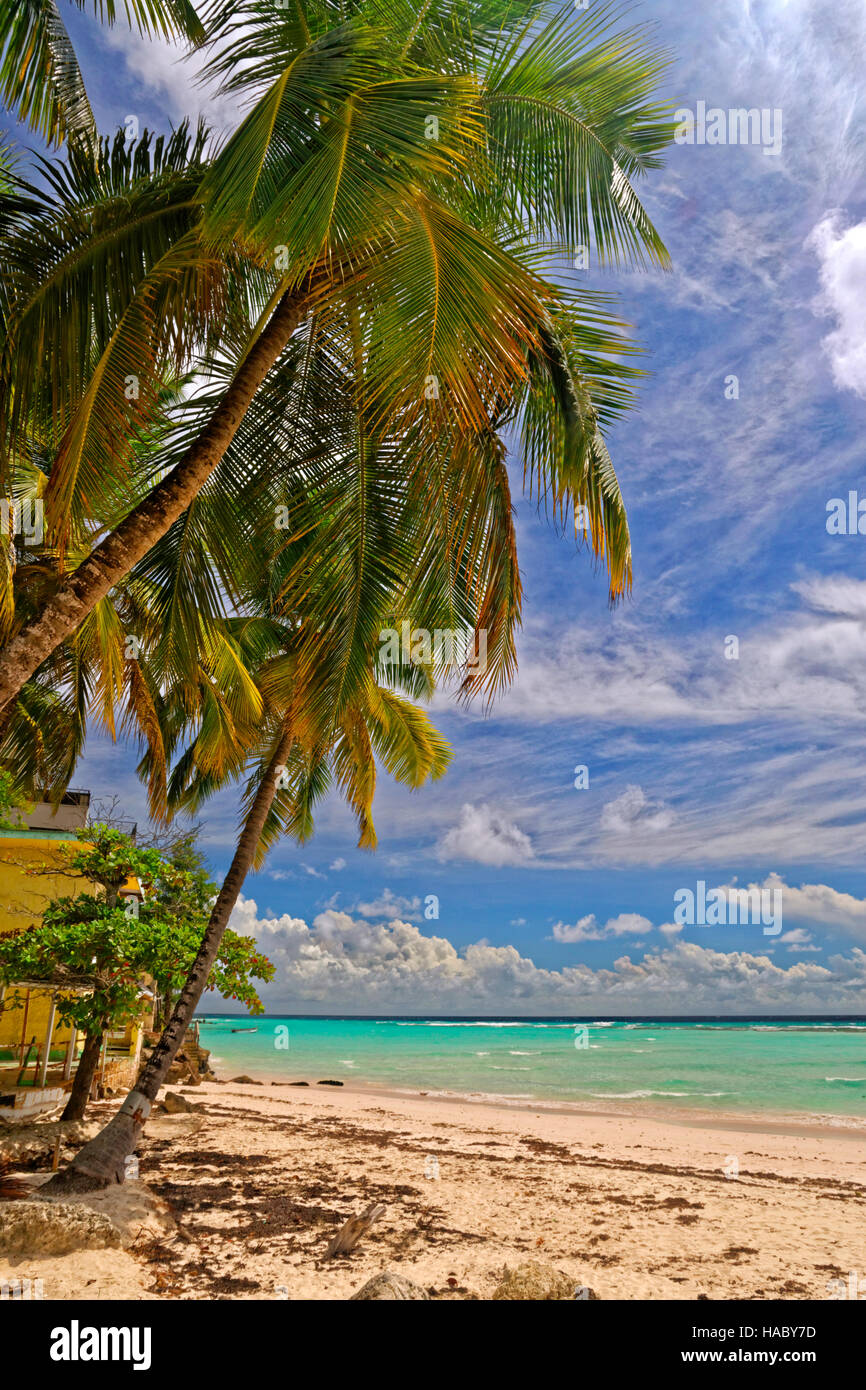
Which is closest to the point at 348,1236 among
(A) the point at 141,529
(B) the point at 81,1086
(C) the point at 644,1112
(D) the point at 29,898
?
(B) the point at 81,1086

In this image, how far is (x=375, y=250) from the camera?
4859 mm

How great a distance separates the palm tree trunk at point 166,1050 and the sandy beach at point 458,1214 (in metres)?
0.30

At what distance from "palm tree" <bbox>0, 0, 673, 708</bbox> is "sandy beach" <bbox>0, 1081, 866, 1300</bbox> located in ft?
14.2

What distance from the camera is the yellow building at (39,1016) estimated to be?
11469 millimetres

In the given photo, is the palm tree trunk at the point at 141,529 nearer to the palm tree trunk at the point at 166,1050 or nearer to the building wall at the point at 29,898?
the palm tree trunk at the point at 166,1050

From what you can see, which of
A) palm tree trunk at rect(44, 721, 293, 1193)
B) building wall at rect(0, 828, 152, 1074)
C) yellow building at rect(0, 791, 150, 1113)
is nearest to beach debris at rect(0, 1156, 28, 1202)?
palm tree trunk at rect(44, 721, 293, 1193)

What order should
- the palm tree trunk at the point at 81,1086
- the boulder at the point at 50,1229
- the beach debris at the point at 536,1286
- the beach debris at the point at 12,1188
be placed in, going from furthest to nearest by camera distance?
the palm tree trunk at the point at 81,1086, the beach debris at the point at 12,1188, the boulder at the point at 50,1229, the beach debris at the point at 536,1286

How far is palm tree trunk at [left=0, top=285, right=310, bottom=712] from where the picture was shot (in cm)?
423

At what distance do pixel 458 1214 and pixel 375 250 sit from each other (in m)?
8.08

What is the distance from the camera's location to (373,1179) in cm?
937

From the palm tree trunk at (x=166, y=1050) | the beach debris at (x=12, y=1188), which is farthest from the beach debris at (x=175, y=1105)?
the beach debris at (x=12, y=1188)

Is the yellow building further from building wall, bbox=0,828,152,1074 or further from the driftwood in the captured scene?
the driftwood

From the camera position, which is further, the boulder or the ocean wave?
the ocean wave

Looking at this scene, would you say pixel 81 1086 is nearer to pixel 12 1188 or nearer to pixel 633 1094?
pixel 12 1188
